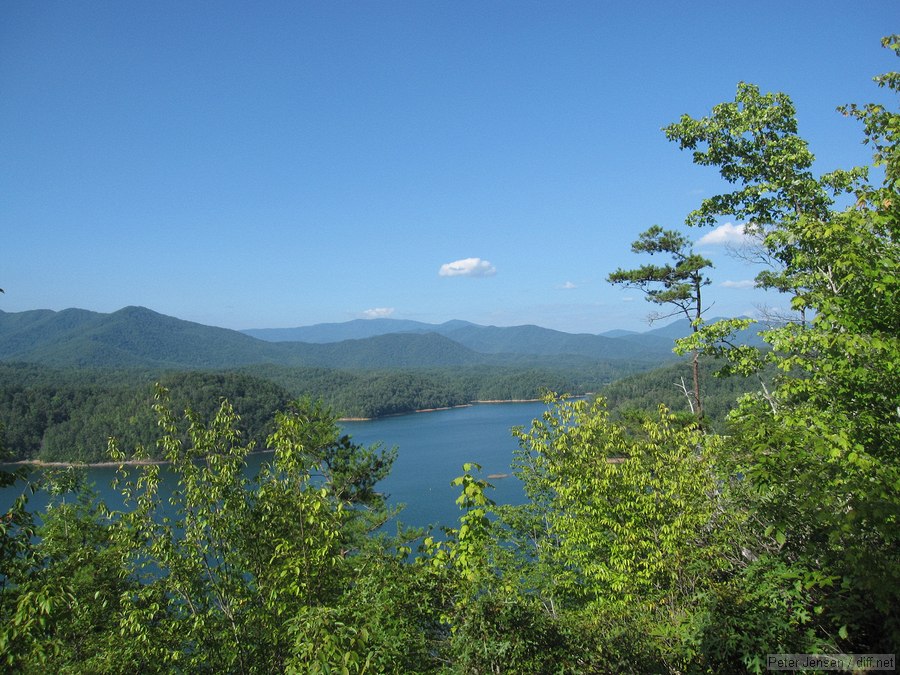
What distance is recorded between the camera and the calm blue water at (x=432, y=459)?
3934 centimetres

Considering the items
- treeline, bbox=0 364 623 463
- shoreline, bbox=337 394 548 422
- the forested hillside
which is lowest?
shoreline, bbox=337 394 548 422

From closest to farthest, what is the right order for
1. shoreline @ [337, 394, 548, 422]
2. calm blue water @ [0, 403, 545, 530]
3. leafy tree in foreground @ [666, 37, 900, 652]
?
leafy tree in foreground @ [666, 37, 900, 652] → calm blue water @ [0, 403, 545, 530] → shoreline @ [337, 394, 548, 422]

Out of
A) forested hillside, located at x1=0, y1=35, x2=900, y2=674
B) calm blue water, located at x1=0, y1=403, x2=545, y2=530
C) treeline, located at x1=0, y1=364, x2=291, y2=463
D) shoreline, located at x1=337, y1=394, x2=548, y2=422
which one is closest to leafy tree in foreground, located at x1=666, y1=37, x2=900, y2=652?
forested hillside, located at x1=0, y1=35, x2=900, y2=674

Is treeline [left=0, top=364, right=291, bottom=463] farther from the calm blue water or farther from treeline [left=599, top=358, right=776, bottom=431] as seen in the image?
treeline [left=599, top=358, right=776, bottom=431]

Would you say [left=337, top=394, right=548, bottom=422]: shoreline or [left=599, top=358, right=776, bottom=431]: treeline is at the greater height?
[left=599, top=358, right=776, bottom=431]: treeline

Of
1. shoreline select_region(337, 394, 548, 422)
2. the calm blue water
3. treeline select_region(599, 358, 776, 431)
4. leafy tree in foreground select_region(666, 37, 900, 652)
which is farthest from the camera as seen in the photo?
shoreline select_region(337, 394, 548, 422)

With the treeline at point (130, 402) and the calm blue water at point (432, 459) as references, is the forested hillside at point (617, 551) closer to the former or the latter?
the calm blue water at point (432, 459)

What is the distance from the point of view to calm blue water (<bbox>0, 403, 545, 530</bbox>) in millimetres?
39344

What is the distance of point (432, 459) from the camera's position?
61969 mm

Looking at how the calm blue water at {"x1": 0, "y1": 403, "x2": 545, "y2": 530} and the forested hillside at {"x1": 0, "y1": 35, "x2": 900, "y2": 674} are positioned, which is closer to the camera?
the forested hillside at {"x1": 0, "y1": 35, "x2": 900, "y2": 674}

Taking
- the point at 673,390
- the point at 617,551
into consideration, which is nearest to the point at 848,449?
the point at 617,551

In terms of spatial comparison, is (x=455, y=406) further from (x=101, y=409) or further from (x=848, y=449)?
(x=848, y=449)

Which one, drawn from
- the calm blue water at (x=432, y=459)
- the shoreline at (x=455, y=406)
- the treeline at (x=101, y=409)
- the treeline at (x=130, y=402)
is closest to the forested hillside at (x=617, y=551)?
the calm blue water at (x=432, y=459)

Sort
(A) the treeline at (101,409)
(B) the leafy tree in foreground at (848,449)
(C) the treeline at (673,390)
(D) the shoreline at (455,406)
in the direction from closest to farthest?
(B) the leafy tree in foreground at (848,449) < (C) the treeline at (673,390) < (A) the treeline at (101,409) < (D) the shoreline at (455,406)
